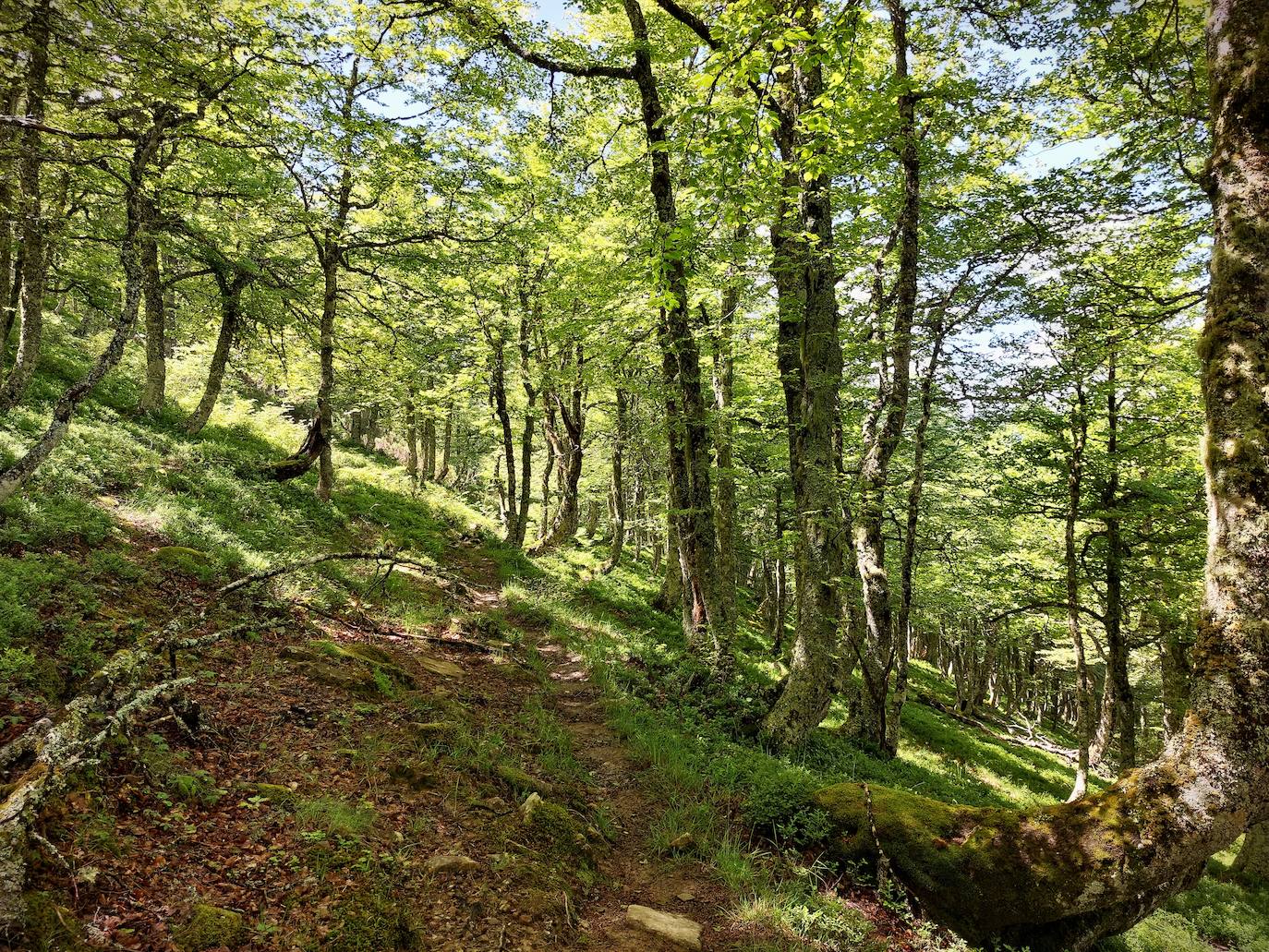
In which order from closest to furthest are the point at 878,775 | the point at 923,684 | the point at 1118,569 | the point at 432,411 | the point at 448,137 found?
the point at 878,775 → the point at 448,137 → the point at 1118,569 → the point at 432,411 → the point at 923,684

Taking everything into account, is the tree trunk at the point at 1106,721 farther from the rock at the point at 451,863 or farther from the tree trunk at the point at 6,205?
the tree trunk at the point at 6,205

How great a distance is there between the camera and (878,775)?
864 centimetres

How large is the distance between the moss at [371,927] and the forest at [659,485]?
1.0 inches

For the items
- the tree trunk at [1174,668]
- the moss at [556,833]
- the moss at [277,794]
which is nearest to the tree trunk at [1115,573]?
the tree trunk at [1174,668]

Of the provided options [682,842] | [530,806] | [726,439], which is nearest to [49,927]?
[530,806]

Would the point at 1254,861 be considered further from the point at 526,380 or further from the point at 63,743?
the point at 526,380

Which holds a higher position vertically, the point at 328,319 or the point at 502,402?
the point at 328,319

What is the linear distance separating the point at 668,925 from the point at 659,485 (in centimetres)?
1523

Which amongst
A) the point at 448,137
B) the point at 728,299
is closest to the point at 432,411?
the point at 448,137

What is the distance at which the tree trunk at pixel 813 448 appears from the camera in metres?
7.76

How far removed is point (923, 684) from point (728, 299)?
26455 millimetres

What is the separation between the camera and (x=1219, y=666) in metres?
3.89

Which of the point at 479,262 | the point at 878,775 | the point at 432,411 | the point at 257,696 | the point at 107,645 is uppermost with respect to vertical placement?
the point at 479,262

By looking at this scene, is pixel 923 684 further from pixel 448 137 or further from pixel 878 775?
pixel 448 137
